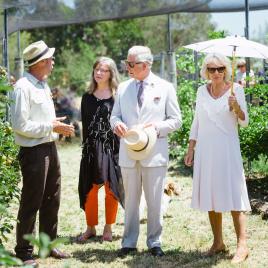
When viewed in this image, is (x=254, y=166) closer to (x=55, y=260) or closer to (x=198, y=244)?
(x=198, y=244)

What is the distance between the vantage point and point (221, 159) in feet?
15.6

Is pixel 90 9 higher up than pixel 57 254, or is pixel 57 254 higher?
pixel 90 9

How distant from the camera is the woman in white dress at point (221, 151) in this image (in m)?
4.75

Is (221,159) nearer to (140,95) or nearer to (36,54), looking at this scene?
(140,95)

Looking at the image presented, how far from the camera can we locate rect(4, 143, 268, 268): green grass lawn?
4.88 meters

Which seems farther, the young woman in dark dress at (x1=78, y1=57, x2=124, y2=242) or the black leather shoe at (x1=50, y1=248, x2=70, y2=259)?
the young woman in dark dress at (x1=78, y1=57, x2=124, y2=242)

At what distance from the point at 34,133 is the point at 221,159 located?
146cm

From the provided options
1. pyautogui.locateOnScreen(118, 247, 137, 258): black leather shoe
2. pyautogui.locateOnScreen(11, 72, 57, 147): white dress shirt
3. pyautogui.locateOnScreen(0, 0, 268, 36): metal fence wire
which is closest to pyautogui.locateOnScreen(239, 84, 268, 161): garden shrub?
pyautogui.locateOnScreen(0, 0, 268, 36): metal fence wire

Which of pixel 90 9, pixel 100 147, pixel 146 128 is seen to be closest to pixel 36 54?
pixel 146 128

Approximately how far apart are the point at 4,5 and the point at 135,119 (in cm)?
314

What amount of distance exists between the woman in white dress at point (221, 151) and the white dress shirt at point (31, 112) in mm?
1221

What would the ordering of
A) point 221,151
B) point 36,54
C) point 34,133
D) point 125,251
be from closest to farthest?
point 34,133 → point 36,54 → point 221,151 → point 125,251

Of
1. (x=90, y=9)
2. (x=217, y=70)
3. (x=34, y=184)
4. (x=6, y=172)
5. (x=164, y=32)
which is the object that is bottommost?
(x=34, y=184)

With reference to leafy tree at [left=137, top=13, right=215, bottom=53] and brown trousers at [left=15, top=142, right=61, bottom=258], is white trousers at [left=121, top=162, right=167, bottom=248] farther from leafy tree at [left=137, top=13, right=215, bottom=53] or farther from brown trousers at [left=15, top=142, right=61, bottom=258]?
leafy tree at [left=137, top=13, right=215, bottom=53]
